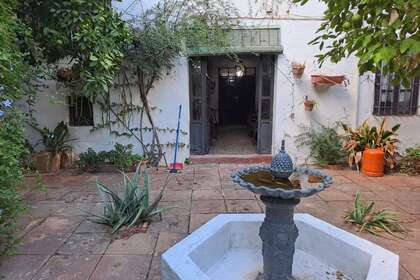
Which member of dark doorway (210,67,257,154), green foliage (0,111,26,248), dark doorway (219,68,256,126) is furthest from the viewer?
dark doorway (219,68,256,126)

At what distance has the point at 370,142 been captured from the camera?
561 centimetres

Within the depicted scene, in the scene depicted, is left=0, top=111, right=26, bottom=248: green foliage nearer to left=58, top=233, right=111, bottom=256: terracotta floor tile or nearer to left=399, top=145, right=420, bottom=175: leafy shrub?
A: left=58, top=233, right=111, bottom=256: terracotta floor tile

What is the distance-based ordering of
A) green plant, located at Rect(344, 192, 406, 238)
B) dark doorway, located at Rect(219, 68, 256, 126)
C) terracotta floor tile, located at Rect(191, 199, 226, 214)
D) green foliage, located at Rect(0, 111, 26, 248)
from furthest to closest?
dark doorway, located at Rect(219, 68, 256, 126)
terracotta floor tile, located at Rect(191, 199, 226, 214)
green plant, located at Rect(344, 192, 406, 238)
green foliage, located at Rect(0, 111, 26, 248)

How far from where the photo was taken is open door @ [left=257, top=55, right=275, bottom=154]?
609 centimetres

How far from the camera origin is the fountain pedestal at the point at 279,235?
2.07 metres

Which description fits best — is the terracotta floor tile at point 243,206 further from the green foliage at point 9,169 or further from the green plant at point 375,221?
the green foliage at point 9,169

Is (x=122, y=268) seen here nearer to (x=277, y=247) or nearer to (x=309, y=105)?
(x=277, y=247)

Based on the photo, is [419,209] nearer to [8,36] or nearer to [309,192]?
[309,192]

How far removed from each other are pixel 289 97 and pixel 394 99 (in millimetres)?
2036

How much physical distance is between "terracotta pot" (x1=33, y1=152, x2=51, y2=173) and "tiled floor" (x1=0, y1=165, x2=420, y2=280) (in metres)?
0.43

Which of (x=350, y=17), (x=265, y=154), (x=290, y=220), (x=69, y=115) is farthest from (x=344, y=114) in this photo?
(x=69, y=115)

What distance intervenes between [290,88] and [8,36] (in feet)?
15.2

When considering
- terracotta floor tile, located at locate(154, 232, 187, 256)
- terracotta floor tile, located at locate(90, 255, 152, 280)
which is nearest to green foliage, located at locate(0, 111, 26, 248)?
terracotta floor tile, located at locate(90, 255, 152, 280)

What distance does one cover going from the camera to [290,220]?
6.93 feet
